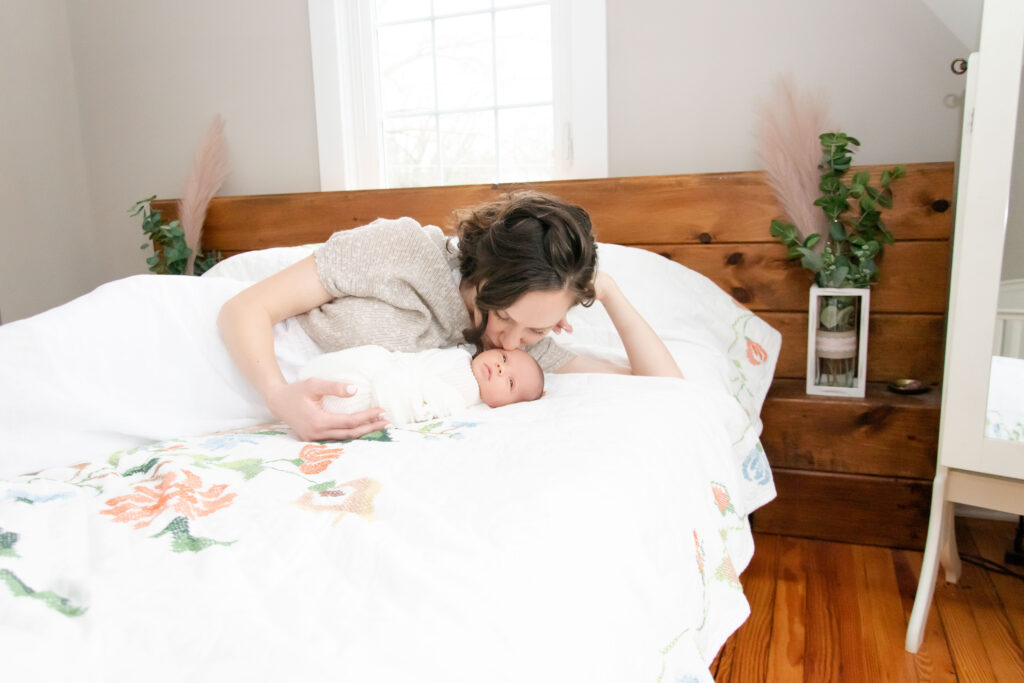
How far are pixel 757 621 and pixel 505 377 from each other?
2.43 feet

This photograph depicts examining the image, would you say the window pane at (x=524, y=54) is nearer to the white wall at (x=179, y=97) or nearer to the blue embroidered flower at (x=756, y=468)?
the white wall at (x=179, y=97)

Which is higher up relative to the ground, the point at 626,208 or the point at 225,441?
the point at 626,208

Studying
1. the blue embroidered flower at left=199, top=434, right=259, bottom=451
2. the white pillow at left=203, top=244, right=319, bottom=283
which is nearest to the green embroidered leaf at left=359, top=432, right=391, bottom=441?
the blue embroidered flower at left=199, top=434, right=259, bottom=451

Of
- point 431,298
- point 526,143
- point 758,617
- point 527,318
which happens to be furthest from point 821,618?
point 526,143

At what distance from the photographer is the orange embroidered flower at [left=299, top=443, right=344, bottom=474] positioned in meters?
0.81

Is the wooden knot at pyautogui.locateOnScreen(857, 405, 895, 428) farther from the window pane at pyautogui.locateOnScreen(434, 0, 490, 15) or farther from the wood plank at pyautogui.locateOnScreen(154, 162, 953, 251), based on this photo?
the window pane at pyautogui.locateOnScreen(434, 0, 490, 15)

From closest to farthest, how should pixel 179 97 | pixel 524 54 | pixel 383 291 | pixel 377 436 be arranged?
pixel 377 436 → pixel 383 291 → pixel 524 54 → pixel 179 97

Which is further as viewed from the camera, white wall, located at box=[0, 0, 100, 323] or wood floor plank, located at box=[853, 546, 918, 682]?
white wall, located at box=[0, 0, 100, 323]

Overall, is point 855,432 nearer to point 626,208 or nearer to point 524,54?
point 626,208

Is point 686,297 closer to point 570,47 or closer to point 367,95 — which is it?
point 570,47

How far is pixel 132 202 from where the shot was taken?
107 inches

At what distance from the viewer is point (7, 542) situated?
22.8 inches

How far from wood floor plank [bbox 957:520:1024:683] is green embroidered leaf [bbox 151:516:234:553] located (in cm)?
130

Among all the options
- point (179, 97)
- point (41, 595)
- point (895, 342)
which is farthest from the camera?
point (179, 97)
